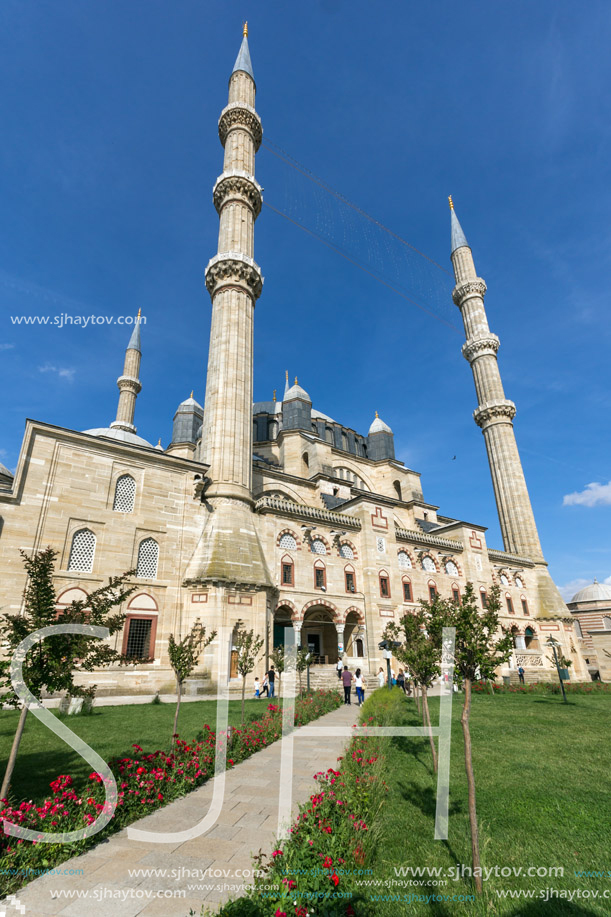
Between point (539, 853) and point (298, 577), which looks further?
point (298, 577)

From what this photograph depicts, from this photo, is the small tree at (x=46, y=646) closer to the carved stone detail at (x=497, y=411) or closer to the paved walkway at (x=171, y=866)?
the paved walkway at (x=171, y=866)

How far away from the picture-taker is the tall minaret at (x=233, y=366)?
67.9ft

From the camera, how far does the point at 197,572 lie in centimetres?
1975

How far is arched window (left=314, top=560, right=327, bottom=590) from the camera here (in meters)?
25.3

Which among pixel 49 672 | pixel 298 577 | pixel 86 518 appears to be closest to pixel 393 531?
pixel 298 577

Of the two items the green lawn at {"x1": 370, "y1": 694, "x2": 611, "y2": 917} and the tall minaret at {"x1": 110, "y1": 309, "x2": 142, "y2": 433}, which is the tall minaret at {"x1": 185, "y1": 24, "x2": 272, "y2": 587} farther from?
the tall minaret at {"x1": 110, "y1": 309, "x2": 142, "y2": 433}

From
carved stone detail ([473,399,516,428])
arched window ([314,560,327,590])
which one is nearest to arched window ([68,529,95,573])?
arched window ([314,560,327,590])

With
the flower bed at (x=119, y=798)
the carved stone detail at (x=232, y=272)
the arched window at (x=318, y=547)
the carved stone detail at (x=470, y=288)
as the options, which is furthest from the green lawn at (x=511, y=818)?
the carved stone detail at (x=470, y=288)

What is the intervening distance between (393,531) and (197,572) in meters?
14.1

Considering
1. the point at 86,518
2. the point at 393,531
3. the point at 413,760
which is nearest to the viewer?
the point at 413,760

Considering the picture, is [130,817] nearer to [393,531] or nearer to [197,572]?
[197,572]

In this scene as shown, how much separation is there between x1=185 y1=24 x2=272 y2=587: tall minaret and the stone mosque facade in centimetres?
9

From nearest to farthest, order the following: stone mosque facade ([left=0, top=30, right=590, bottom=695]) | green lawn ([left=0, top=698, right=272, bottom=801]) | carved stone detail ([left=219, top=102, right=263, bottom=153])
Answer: green lawn ([left=0, top=698, right=272, bottom=801]) → stone mosque facade ([left=0, top=30, right=590, bottom=695]) → carved stone detail ([left=219, top=102, right=263, bottom=153])

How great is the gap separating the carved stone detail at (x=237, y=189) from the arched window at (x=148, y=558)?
75.6 feet
